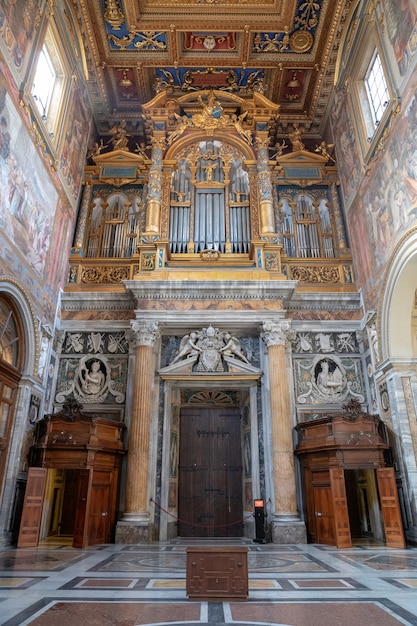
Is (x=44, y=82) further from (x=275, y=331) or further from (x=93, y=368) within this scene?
(x=275, y=331)

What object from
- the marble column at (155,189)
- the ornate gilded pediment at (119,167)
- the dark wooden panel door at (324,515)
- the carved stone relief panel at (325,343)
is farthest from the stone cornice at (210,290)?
the dark wooden panel door at (324,515)

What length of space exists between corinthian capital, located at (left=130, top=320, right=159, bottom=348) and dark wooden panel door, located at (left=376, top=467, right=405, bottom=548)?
5.87m

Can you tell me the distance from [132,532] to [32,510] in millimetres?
2121

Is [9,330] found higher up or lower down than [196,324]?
lower down

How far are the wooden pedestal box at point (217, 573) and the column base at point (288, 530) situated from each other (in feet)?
18.0

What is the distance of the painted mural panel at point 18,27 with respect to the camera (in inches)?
336

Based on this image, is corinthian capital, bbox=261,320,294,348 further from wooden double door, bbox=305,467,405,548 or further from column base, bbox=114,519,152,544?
column base, bbox=114,519,152,544

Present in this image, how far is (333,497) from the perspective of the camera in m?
9.29

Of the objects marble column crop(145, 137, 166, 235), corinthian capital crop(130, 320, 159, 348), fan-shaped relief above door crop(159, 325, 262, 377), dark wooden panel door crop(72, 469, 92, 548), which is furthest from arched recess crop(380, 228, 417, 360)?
dark wooden panel door crop(72, 469, 92, 548)

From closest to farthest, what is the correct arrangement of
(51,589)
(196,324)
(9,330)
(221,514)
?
(51,589) < (9,330) < (196,324) < (221,514)

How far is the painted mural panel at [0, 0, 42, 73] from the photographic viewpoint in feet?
28.0

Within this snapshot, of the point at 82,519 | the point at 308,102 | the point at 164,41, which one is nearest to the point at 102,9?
the point at 164,41

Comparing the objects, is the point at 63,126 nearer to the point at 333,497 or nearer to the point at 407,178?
the point at 407,178

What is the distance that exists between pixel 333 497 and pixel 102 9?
1366 cm
